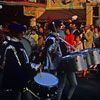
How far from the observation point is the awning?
16.6 metres

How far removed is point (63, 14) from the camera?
17188mm

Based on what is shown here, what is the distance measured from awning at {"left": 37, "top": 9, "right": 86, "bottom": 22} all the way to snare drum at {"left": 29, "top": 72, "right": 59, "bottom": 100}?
1229 centimetres

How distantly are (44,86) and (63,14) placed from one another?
1336cm

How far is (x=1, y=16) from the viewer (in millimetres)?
19844

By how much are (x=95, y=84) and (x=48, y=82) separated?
3.25 metres

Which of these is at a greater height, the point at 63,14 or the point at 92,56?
the point at 63,14

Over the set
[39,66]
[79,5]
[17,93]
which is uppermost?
[79,5]

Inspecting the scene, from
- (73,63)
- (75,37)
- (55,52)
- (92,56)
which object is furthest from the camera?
(75,37)

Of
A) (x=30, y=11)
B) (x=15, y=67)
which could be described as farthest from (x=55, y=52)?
(x=30, y=11)

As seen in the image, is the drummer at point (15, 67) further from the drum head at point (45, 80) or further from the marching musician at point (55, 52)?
the marching musician at point (55, 52)

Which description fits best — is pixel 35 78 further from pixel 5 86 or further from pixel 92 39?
pixel 92 39

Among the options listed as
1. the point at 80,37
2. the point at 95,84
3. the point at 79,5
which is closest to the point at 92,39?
the point at 80,37

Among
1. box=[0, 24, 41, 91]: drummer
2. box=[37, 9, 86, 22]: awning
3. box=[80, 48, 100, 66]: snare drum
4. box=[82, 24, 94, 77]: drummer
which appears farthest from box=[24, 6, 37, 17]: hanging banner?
box=[0, 24, 41, 91]: drummer

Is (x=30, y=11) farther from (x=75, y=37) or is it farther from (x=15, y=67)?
(x=15, y=67)
